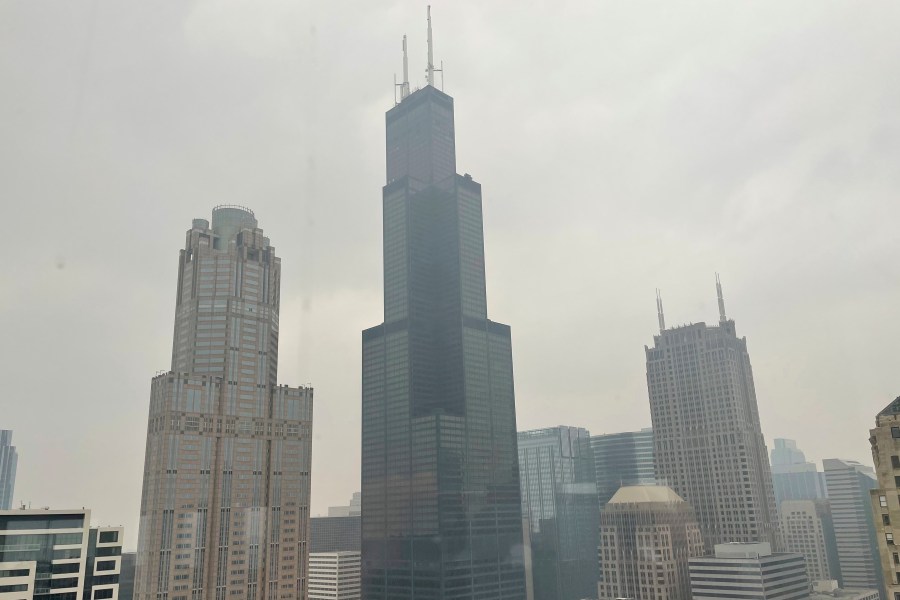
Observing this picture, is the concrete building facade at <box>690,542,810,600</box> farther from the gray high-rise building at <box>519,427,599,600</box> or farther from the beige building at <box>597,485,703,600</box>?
the gray high-rise building at <box>519,427,599,600</box>

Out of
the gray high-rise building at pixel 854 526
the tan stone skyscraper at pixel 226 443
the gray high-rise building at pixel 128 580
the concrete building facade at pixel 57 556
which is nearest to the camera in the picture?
the concrete building facade at pixel 57 556

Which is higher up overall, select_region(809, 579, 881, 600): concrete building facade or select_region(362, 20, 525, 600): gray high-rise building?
select_region(362, 20, 525, 600): gray high-rise building

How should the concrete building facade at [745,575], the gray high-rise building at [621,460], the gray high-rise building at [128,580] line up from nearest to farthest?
1. the gray high-rise building at [128,580]
2. the concrete building facade at [745,575]
3. the gray high-rise building at [621,460]

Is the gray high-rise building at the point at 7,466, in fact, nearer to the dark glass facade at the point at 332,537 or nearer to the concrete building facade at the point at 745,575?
the concrete building facade at the point at 745,575

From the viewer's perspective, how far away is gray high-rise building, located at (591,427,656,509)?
455 feet

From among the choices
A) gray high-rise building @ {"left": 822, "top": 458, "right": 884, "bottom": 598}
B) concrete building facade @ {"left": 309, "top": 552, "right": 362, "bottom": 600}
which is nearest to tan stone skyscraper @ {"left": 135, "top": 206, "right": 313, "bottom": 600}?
concrete building facade @ {"left": 309, "top": 552, "right": 362, "bottom": 600}

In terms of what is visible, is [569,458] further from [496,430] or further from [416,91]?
[416,91]

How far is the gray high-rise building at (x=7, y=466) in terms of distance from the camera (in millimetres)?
40219

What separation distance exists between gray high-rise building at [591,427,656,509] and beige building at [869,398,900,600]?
106 m

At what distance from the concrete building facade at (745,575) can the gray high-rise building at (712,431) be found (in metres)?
20.4

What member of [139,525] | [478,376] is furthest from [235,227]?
[478,376]

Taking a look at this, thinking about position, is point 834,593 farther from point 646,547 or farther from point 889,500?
point 889,500

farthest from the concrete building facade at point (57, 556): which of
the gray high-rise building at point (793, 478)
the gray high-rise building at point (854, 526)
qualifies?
the gray high-rise building at point (854, 526)

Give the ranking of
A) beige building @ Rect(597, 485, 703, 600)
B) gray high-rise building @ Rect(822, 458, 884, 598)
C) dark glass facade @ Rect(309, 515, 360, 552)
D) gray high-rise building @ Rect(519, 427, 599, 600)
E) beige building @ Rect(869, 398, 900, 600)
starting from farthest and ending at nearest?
dark glass facade @ Rect(309, 515, 360, 552)
gray high-rise building @ Rect(519, 427, 599, 600)
gray high-rise building @ Rect(822, 458, 884, 598)
beige building @ Rect(597, 485, 703, 600)
beige building @ Rect(869, 398, 900, 600)
